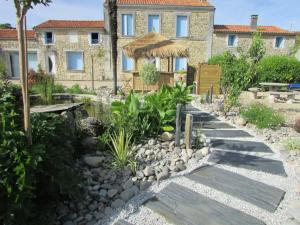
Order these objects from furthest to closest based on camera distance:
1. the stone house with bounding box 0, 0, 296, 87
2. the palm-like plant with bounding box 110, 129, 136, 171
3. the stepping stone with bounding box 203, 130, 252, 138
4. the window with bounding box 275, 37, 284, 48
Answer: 1. the window with bounding box 275, 37, 284, 48
2. the stone house with bounding box 0, 0, 296, 87
3. the stepping stone with bounding box 203, 130, 252, 138
4. the palm-like plant with bounding box 110, 129, 136, 171

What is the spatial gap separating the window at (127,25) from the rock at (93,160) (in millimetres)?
16749

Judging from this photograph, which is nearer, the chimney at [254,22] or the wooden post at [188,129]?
the wooden post at [188,129]

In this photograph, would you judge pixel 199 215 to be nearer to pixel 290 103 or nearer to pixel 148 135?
pixel 148 135

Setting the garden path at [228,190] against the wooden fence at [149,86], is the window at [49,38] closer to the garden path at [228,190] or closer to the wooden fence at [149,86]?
the wooden fence at [149,86]

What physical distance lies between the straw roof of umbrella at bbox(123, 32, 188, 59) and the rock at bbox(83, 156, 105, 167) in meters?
8.85

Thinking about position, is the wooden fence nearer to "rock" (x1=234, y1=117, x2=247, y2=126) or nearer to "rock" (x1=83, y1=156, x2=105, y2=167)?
"rock" (x1=234, y1=117, x2=247, y2=126)

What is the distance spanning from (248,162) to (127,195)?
2.13 meters

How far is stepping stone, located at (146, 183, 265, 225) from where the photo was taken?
243 cm

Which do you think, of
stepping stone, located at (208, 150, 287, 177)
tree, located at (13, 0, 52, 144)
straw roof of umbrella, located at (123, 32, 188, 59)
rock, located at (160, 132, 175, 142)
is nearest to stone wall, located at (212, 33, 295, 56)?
straw roof of umbrella, located at (123, 32, 188, 59)

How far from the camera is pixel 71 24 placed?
62.0 feet

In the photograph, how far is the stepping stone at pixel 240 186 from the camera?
Result: 2781 mm

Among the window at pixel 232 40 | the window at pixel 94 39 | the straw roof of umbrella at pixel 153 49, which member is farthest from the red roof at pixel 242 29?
the window at pixel 94 39

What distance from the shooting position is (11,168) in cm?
204

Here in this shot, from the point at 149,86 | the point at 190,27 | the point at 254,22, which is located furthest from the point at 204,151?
the point at 254,22
